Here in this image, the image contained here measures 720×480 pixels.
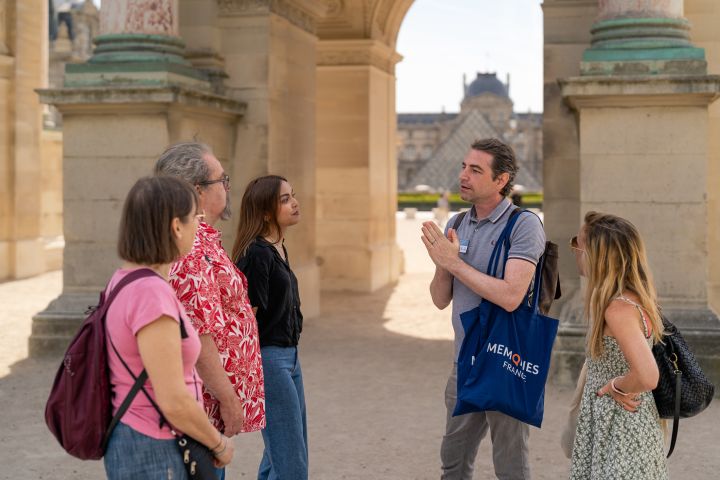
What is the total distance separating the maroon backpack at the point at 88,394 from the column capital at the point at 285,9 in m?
8.78

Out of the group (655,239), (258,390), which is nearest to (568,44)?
A: (655,239)

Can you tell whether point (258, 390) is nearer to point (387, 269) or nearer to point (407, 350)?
point (407, 350)

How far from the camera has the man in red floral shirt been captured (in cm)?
352

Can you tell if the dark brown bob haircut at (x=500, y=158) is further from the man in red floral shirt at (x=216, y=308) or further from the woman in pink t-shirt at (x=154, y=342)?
the woman in pink t-shirt at (x=154, y=342)

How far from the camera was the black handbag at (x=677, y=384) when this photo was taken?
3924 mm

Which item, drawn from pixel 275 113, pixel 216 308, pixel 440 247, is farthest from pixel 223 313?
pixel 275 113

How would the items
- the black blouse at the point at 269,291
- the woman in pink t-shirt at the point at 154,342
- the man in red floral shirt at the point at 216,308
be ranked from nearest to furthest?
the woman in pink t-shirt at the point at 154,342 → the man in red floral shirt at the point at 216,308 → the black blouse at the point at 269,291

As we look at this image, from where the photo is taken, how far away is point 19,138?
18734mm

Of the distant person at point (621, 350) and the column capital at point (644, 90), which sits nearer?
the distant person at point (621, 350)

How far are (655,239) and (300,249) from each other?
540 centimetres

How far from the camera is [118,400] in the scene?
298cm

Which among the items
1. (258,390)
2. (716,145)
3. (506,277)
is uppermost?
(716,145)

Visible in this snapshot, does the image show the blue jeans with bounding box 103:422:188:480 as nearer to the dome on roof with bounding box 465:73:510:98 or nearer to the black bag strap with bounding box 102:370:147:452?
the black bag strap with bounding box 102:370:147:452

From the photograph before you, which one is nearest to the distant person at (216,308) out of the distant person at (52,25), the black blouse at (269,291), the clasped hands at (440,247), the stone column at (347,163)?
the black blouse at (269,291)
